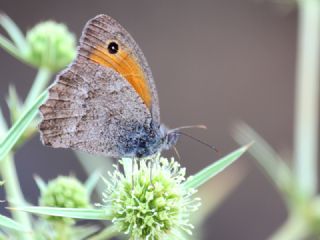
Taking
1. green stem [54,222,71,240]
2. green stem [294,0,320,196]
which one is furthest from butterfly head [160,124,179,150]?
green stem [294,0,320,196]

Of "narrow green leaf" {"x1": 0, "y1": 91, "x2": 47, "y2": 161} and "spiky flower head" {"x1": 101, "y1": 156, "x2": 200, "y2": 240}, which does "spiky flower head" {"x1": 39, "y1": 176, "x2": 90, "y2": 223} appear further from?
"narrow green leaf" {"x1": 0, "y1": 91, "x2": 47, "y2": 161}

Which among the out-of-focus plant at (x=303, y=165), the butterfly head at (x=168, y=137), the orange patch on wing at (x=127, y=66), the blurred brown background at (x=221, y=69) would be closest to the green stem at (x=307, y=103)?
the out-of-focus plant at (x=303, y=165)

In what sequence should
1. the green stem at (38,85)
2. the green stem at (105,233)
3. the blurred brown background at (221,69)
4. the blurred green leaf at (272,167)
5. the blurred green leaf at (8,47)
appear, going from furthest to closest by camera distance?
the blurred brown background at (221,69), the blurred green leaf at (272,167), the green stem at (38,85), the blurred green leaf at (8,47), the green stem at (105,233)

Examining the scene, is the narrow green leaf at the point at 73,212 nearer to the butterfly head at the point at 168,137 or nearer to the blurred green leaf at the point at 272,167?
the butterfly head at the point at 168,137

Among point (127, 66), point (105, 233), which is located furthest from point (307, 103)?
point (105, 233)

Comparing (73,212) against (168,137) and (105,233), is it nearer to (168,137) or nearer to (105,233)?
(105,233)

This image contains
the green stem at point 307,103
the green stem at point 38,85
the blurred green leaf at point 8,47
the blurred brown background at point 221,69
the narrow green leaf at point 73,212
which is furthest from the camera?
the blurred brown background at point 221,69
